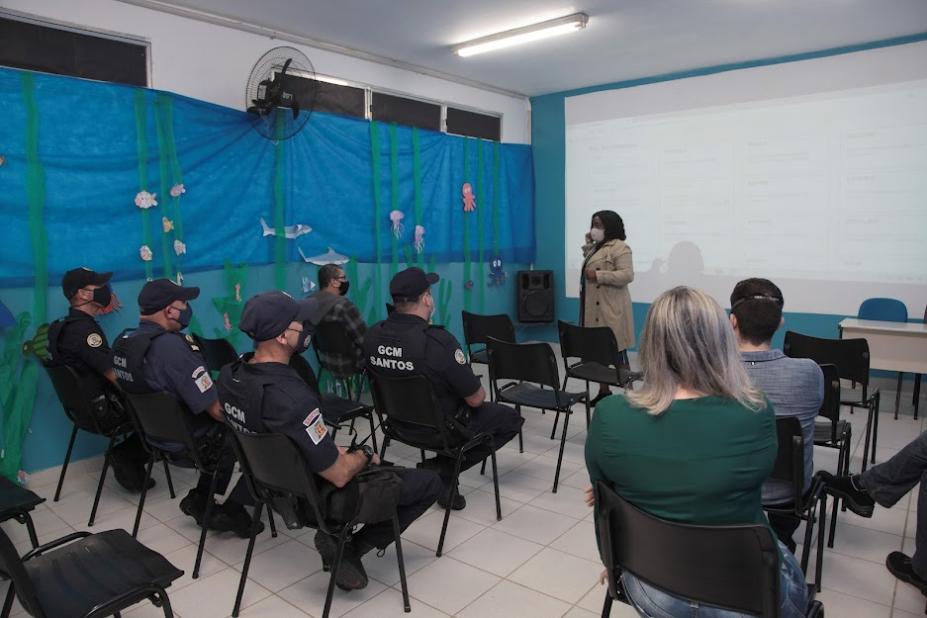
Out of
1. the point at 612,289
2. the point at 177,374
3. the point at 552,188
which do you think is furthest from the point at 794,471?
the point at 552,188

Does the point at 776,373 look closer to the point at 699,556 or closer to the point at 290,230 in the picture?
the point at 699,556

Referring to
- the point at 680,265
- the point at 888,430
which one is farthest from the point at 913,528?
the point at 680,265

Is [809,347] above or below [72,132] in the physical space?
below

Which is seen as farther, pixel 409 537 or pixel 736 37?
pixel 736 37

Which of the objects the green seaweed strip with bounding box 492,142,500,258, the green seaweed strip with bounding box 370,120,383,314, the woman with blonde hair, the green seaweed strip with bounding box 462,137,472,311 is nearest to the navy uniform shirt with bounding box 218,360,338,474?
the woman with blonde hair

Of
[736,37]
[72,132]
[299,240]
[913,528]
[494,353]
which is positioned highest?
[736,37]

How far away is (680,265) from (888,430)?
253cm

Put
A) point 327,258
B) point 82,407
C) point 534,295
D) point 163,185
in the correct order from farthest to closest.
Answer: point 534,295, point 327,258, point 163,185, point 82,407

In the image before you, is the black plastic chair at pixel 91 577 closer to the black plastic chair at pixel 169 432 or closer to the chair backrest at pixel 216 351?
the black plastic chair at pixel 169 432

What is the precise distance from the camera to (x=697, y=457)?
137 centimetres

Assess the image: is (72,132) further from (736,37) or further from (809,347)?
(736,37)

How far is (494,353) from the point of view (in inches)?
146

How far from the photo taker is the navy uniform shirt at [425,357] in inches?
112

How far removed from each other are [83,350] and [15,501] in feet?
3.72
